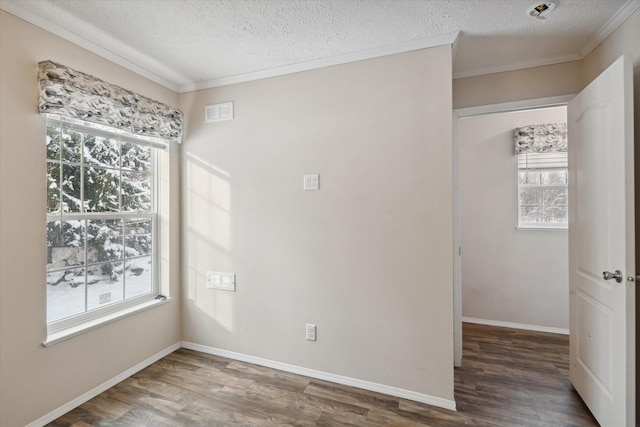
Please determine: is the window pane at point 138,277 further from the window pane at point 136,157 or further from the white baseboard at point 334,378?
the window pane at point 136,157

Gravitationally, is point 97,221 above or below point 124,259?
above

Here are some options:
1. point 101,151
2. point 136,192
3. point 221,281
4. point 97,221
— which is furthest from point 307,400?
point 101,151

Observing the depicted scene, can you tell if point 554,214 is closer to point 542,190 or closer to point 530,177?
point 542,190

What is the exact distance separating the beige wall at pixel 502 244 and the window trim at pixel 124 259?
3419 millimetres

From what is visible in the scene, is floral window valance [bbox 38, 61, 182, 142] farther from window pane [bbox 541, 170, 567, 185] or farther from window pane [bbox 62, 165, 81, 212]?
window pane [bbox 541, 170, 567, 185]

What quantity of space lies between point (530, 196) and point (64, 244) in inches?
177

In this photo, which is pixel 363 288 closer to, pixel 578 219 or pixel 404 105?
pixel 404 105

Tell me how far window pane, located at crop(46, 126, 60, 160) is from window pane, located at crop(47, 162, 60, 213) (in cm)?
5

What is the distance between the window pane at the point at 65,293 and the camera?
1994mm

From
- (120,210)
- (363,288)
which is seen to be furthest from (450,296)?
(120,210)

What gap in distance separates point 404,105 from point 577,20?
113 centimetres

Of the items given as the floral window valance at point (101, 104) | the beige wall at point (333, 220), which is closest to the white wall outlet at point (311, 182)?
the beige wall at point (333, 220)

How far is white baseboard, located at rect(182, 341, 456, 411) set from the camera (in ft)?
6.81

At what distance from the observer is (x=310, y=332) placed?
2.43 metres
